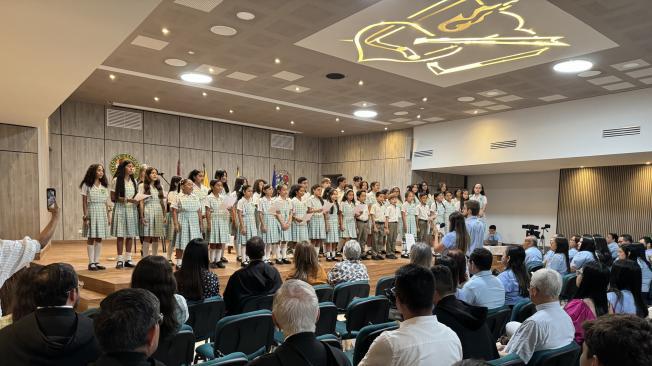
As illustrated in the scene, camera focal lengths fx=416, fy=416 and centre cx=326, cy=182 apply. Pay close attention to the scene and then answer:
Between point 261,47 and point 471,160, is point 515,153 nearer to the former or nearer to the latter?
point 471,160

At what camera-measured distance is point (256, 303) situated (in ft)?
10.3

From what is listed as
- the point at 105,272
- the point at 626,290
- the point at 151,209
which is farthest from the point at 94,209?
the point at 626,290

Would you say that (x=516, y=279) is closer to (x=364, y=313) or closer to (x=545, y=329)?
(x=364, y=313)

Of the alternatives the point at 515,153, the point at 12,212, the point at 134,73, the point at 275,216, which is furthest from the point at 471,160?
the point at 12,212

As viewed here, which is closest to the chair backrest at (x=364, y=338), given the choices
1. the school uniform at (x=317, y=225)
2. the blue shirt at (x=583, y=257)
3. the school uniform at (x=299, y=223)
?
Answer: the blue shirt at (x=583, y=257)

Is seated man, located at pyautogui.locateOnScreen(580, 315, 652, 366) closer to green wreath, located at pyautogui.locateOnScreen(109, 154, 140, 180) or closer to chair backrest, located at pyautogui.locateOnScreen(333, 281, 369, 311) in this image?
chair backrest, located at pyautogui.locateOnScreen(333, 281, 369, 311)

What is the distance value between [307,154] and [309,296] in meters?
13.7

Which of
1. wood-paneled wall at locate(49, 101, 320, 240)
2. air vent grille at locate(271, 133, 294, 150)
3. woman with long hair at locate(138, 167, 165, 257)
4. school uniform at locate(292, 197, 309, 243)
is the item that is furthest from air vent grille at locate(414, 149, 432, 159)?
woman with long hair at locate(138, 167, 165, 257)

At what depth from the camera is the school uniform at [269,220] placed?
261 inches

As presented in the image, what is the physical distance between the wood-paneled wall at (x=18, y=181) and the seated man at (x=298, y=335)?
846 cm

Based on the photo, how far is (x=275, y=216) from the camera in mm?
6770

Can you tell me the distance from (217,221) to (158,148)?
6.60m

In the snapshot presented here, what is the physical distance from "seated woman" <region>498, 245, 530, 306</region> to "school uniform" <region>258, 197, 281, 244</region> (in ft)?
12.8

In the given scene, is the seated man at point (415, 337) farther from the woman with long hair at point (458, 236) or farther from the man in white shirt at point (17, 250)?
the woman with long hair at point (458, 236)
